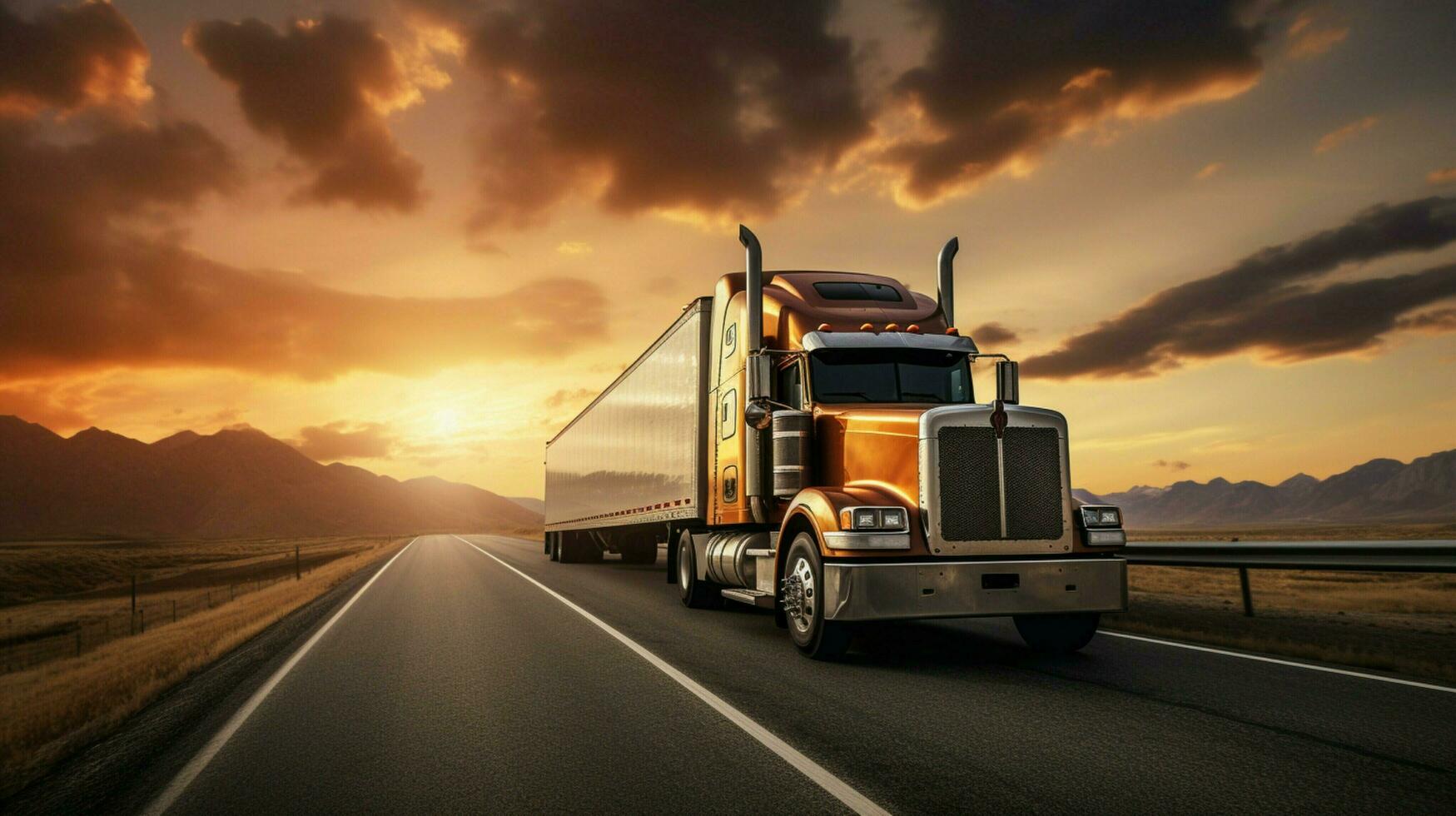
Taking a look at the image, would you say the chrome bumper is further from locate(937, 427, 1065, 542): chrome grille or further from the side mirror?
the side mirror

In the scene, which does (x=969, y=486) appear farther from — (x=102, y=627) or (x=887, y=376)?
(x=102, y=627)

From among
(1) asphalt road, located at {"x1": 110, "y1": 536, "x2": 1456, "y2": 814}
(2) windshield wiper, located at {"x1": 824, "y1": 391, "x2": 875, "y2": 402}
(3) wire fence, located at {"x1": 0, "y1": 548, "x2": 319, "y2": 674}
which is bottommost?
(3) wire fence, located at {"x1": 0, "y1": 548, "x2": 319, "y2": 674}

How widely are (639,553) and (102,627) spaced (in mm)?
20675

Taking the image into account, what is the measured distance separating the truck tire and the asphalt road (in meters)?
14.9

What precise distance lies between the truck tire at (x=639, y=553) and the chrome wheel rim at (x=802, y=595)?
15.1 meters

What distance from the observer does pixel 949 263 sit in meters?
11.2

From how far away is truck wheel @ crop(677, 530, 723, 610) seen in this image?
13578 millimetres

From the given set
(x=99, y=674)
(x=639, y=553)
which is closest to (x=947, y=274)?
(x=99, y=674)

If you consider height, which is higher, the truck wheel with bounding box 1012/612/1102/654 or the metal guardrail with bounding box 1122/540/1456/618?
the metal guardrail with bounding box 1122/540/1456/618

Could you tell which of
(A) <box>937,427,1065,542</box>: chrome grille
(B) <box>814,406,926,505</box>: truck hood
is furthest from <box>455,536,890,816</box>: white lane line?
(A) <box>937,427,1065,542</box>: chrome grille

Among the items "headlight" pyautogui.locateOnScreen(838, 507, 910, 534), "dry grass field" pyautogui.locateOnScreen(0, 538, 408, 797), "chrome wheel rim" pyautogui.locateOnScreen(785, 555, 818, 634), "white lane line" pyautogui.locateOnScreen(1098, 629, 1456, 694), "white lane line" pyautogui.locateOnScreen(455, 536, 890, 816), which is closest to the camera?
"white lane line" pyautogui.locateOnScreen(455, 536, 890, 816)

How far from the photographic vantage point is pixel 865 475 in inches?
341

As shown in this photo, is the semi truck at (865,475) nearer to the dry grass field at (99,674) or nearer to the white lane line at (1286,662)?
the white lane line at (1286,662)

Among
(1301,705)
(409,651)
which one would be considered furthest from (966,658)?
(409,651)
